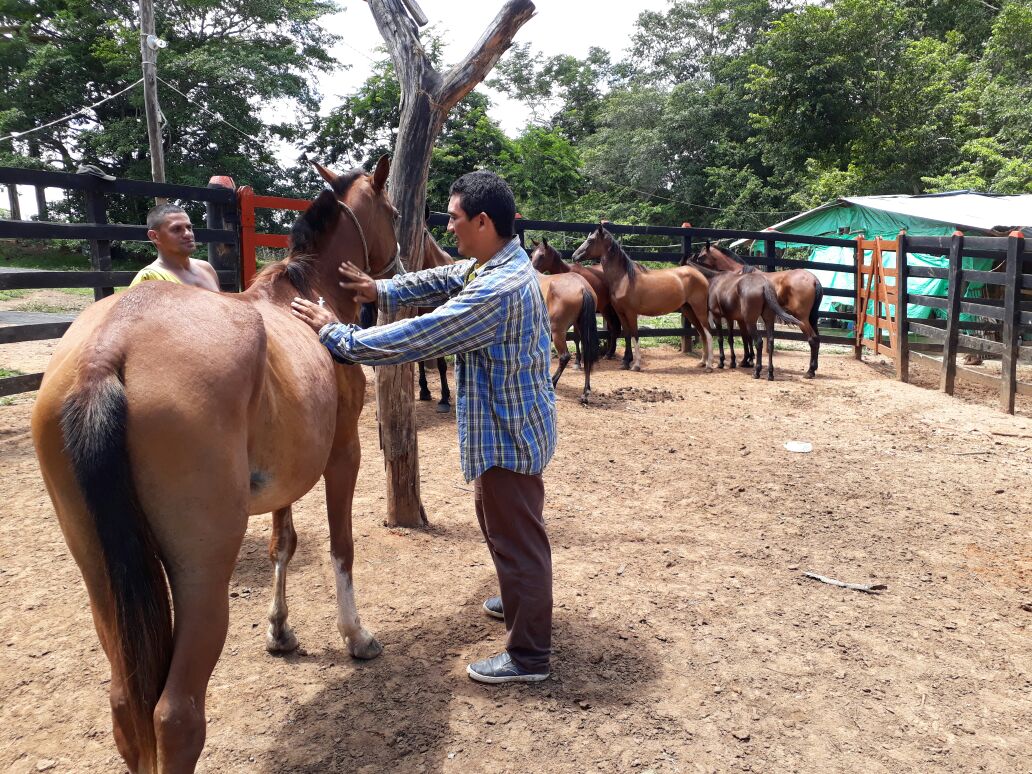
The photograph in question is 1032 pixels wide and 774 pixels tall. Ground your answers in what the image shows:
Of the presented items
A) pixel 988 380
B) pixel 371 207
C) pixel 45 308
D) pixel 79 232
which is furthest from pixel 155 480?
pixel 45 308

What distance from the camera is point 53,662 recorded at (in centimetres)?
284

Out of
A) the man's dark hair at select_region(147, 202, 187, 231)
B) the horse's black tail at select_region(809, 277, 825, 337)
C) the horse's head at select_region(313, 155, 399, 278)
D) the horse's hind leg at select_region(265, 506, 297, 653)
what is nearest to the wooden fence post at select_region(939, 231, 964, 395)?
the horse's black tail at select_region(809, 277, 825, 337)

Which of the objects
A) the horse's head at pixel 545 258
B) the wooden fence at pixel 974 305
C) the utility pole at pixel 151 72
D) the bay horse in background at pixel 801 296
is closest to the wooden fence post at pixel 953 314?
the wooden fence at pixel 974 305

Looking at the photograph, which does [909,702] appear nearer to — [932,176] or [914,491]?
[914,491]

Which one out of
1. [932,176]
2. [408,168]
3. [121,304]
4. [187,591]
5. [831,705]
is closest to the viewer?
[187,591]

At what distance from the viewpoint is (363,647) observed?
293 centimetres

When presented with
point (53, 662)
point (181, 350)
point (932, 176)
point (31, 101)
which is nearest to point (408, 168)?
point (181, 350)

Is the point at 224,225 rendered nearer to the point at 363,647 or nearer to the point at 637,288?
the point at 363,647

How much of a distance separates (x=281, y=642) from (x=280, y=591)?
22 centimetres

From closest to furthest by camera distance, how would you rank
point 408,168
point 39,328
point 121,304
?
point 121,304, point 408,168, point 39,328

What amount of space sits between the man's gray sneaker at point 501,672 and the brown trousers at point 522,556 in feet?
0.07

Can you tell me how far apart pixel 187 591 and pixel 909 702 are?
8.60 ft

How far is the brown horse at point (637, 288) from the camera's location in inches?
414

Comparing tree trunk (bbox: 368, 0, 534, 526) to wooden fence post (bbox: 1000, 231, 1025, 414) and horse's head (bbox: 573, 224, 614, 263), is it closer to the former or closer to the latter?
wooden fence post (bbox: 1000, 231, 1025, 414)
